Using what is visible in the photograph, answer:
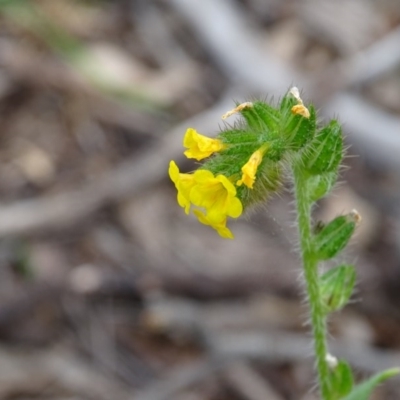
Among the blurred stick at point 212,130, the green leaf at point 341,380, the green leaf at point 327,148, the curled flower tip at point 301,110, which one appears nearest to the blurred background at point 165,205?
the blurred stick at point 212,130

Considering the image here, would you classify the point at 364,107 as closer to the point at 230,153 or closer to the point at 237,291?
the point at 237,291

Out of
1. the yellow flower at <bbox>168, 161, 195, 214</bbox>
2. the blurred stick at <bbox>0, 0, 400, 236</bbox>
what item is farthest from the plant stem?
the blurred stick at <bbox>0, 0, 400, 236</bbox>

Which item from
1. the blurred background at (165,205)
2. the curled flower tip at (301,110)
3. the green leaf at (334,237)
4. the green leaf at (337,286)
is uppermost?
the blurred background at (165,205)

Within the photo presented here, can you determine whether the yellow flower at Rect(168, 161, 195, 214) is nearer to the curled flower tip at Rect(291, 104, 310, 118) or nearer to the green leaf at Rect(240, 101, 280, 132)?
the green leaf at Rect(240, 101, 280, 132)

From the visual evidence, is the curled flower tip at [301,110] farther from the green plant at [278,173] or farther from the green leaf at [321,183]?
the green leaf at [321,183]

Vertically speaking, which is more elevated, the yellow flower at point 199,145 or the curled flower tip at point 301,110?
the yellow flower at point 199,145

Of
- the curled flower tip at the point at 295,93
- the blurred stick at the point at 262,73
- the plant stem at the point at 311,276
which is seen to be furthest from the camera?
the blurred stick at the point at 262,73
